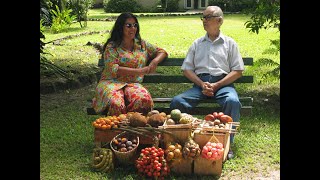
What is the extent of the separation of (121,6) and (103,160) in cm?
2784

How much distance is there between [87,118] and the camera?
7.51m

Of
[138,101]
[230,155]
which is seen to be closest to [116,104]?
[138,101]

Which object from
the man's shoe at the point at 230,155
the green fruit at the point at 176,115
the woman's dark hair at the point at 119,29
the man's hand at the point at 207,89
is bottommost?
the man's shoe at the point at 230,155

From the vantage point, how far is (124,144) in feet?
17.6

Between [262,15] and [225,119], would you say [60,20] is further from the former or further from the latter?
[225,119]

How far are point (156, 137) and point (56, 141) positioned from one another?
1688mm

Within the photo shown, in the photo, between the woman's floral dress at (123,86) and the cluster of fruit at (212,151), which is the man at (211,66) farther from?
the cluster of fruit at (212,151)

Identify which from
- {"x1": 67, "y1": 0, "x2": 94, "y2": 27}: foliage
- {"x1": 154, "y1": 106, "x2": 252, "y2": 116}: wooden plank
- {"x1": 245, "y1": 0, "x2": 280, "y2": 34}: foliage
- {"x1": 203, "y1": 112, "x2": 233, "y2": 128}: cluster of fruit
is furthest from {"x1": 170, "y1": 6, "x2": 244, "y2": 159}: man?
{"x1": 67, "y1": 0, "x2": 94, "y2": 27}: foliage

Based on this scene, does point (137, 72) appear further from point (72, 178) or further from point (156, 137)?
point (72, 178)

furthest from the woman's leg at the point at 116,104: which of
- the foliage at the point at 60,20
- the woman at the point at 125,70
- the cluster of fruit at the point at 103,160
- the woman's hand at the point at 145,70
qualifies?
the foliage at the point at 60,20

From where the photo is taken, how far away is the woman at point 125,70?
5.96 metres

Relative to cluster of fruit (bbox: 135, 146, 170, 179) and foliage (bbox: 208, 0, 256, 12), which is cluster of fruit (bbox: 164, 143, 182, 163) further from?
foliage (bbox: 208, 0, 256, 12)
